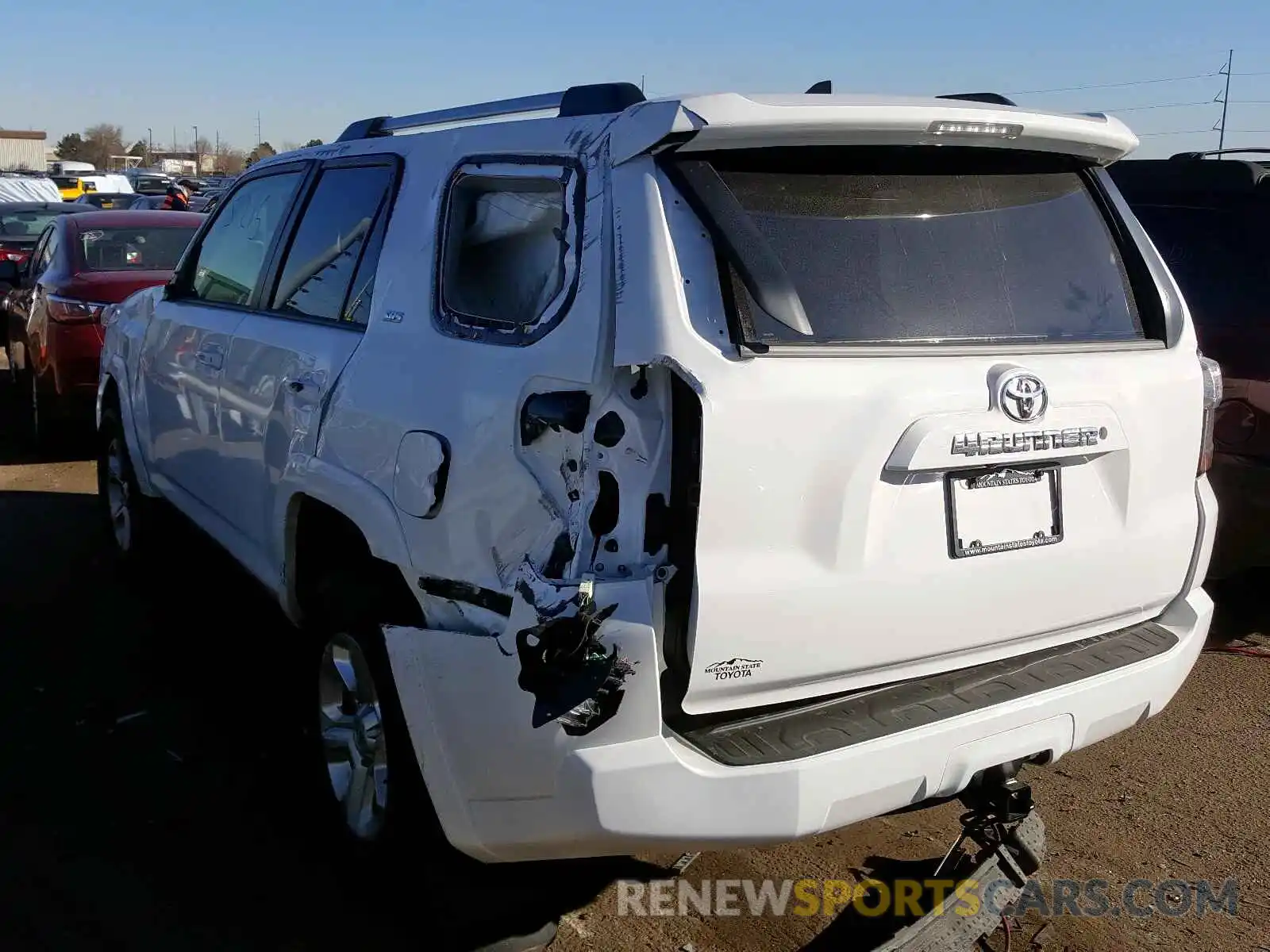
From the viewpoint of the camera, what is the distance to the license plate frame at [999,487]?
2660 millimetres

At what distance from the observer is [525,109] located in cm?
317

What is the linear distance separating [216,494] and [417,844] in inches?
77.4

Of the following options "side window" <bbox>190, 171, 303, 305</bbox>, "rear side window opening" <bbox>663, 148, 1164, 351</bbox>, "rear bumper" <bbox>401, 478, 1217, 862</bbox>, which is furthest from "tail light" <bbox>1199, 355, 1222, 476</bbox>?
"side window" <bbox>190, 171, 303, 305</bbox>

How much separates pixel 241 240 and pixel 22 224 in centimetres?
1240

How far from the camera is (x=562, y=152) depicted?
8.98ft

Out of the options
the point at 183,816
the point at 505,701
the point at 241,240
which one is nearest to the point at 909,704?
the point at 505,701

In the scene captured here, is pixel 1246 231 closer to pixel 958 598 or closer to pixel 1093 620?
pixel 1093 620

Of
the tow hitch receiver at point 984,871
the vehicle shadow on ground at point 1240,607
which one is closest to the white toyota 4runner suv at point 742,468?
the tow hitch receiver at point 984,871

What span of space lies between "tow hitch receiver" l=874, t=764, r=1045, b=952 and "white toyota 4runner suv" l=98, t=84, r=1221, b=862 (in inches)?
9.0

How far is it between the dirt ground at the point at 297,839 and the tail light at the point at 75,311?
3480mm

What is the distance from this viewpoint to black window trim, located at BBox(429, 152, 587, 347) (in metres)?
2.61

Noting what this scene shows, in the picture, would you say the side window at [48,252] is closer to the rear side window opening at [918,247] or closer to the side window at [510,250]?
the side window at [510,250]

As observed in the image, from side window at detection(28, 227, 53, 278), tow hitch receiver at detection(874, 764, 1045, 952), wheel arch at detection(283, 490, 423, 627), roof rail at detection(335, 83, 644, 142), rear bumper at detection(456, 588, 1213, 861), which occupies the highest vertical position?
roof rail at detection(335, 83, 644, 142)

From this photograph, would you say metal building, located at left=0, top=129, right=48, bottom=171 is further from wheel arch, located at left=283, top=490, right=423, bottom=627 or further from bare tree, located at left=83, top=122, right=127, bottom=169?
wheel arch, located at left=283, top=490, right=423, bottom=627
